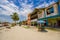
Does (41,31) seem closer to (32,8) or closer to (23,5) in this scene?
(32,8)

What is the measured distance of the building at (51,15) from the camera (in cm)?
246

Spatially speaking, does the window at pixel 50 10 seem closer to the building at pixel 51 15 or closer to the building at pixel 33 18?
the building at pixel 51 15

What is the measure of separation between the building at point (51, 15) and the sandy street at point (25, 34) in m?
0.24

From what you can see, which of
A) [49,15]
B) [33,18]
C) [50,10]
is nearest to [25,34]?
[33,18]

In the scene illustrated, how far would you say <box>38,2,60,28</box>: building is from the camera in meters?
2.46

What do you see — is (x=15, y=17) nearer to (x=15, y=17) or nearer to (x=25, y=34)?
(x=15, y=17)

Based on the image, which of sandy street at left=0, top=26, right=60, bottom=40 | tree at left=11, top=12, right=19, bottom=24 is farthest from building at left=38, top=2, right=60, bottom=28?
tree at left=11, top=12, right=19, bottom=24

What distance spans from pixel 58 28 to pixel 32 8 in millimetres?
892

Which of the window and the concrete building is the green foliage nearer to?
the concrete building

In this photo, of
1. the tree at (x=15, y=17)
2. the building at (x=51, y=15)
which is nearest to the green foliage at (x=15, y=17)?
the tree at (x=15, y=17)

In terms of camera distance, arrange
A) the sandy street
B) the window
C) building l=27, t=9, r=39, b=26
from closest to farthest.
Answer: the sandy street < the window < building l=27, t=9, r=39, b=26

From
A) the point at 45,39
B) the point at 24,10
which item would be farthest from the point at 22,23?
the point at 45,39

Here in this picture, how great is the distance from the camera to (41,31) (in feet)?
9.00

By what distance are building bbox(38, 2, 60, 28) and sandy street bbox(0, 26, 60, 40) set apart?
0.24 meters
